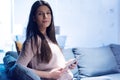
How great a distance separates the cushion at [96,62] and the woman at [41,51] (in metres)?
0.95

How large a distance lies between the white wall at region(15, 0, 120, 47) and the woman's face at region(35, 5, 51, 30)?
55.4 inches

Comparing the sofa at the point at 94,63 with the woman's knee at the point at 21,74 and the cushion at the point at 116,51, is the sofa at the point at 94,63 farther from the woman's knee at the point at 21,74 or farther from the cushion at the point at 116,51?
the woman's knee at the point at 21,74

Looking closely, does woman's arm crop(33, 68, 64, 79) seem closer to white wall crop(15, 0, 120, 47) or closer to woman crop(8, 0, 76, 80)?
woman crop(8, 0, 76, 80)

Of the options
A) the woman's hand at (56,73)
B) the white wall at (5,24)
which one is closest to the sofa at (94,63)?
the white wall at (5,24)

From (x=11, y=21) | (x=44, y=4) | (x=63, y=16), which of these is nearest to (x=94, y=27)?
(x=63, y=16)

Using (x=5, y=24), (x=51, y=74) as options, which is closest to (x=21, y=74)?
(x=51, y=74)

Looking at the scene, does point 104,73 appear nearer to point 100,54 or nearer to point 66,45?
point 100,54

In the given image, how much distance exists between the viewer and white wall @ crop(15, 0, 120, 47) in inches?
129

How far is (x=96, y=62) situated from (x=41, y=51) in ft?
4.00

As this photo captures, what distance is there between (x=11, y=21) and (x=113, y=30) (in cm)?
149

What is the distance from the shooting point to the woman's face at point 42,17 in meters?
1.83

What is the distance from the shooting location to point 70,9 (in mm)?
3354

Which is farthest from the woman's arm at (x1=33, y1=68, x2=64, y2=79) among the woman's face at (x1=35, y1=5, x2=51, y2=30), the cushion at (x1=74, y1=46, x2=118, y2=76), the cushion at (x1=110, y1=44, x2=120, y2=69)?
the cushion at (x1=110, y1=44, x2=120, y2=69)

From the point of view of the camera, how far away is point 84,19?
342 centimetres
